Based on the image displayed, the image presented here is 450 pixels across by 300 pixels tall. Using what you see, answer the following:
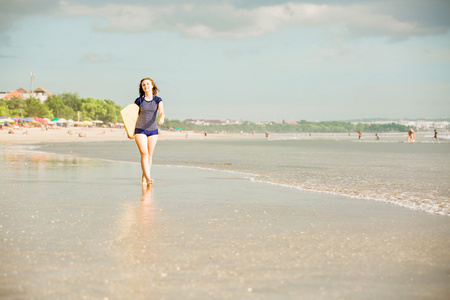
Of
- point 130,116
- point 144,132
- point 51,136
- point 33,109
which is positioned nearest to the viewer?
point 130,116

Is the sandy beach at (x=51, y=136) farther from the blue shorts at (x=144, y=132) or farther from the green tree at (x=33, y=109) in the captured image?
the blue shorts at (x=144, y=132)

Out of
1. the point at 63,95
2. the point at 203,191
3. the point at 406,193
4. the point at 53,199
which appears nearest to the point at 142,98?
the point at 203,191

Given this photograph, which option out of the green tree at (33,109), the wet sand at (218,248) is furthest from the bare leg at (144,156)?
the green tree at (33,109)

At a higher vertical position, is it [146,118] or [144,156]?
[146,118]

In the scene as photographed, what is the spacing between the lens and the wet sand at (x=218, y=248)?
343 cm

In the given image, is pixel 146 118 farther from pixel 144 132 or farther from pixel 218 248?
pixel 218 248

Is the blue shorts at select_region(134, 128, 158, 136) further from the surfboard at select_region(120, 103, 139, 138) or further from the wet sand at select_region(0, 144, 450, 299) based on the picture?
the wet sand at select_region(0, 144, 450, 299)

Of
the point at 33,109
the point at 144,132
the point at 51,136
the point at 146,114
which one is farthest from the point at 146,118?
the point at 33,109

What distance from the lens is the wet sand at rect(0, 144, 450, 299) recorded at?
343 cm

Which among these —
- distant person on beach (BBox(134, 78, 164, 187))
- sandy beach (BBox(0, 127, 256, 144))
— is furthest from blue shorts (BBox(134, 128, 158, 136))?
sandy beach (BBox(0, 127, 256, 144))

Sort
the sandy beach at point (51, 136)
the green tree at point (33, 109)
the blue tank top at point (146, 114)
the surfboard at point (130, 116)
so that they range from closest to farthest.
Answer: the surfboard at point (130, 116), the blue tank top at point (146, 114), the sandy beach at point (51, 136), the green tree at point (33, 109)

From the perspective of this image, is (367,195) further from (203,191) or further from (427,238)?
(427,238)

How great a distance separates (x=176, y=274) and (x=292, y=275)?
2.95 ft

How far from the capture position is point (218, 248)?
4.62 metres
